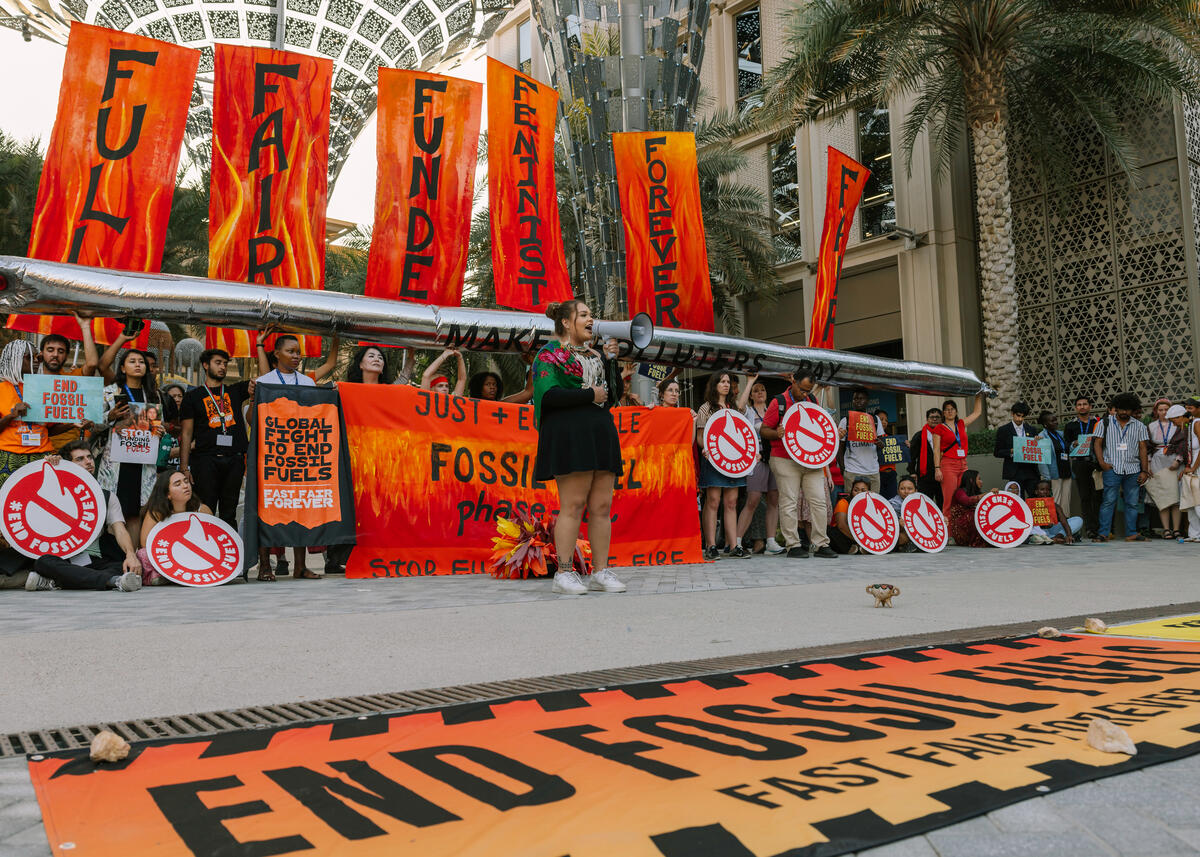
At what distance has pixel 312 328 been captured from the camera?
30.2ft

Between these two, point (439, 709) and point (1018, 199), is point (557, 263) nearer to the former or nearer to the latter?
point (439, 709)

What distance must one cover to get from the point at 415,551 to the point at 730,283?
16949 millimetres

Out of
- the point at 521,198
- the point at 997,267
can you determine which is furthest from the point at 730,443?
the point at 997,267

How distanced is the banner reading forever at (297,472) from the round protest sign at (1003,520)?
750 cm

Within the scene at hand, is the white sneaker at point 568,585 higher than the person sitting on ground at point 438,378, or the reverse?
the person sitting on ground at point 438,378

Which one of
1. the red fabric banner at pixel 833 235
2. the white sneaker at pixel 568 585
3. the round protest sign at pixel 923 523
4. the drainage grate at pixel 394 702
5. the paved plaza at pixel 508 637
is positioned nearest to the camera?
the paved plaza at pixel 508 637

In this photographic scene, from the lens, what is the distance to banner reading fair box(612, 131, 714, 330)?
37.7 feet

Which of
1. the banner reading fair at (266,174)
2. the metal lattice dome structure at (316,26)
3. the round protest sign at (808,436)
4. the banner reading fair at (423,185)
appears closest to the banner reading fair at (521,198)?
the banner reading fair at (423,185)

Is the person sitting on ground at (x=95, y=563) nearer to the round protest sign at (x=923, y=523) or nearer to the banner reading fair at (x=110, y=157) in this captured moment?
the banner reading fair at (x=110, y=157)

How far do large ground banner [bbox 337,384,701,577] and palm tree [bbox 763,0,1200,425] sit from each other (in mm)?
9631

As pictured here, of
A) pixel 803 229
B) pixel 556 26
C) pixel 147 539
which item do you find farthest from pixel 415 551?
pixel 803 229

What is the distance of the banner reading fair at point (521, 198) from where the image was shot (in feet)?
34.1

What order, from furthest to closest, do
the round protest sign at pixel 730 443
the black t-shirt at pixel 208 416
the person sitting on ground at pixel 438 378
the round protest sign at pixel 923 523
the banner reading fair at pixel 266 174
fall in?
the round protest sign at pixel 923 523
the round protest sign at pixel 730 443
the banner reading fair at pixel 266 174
the person sitting on ground at pixel 438 378
the black t-shirt at pixel 208 416

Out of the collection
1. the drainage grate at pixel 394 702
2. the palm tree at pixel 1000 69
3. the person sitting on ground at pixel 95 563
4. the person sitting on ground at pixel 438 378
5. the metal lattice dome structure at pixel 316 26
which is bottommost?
the drainage grate at pixel 394 702
